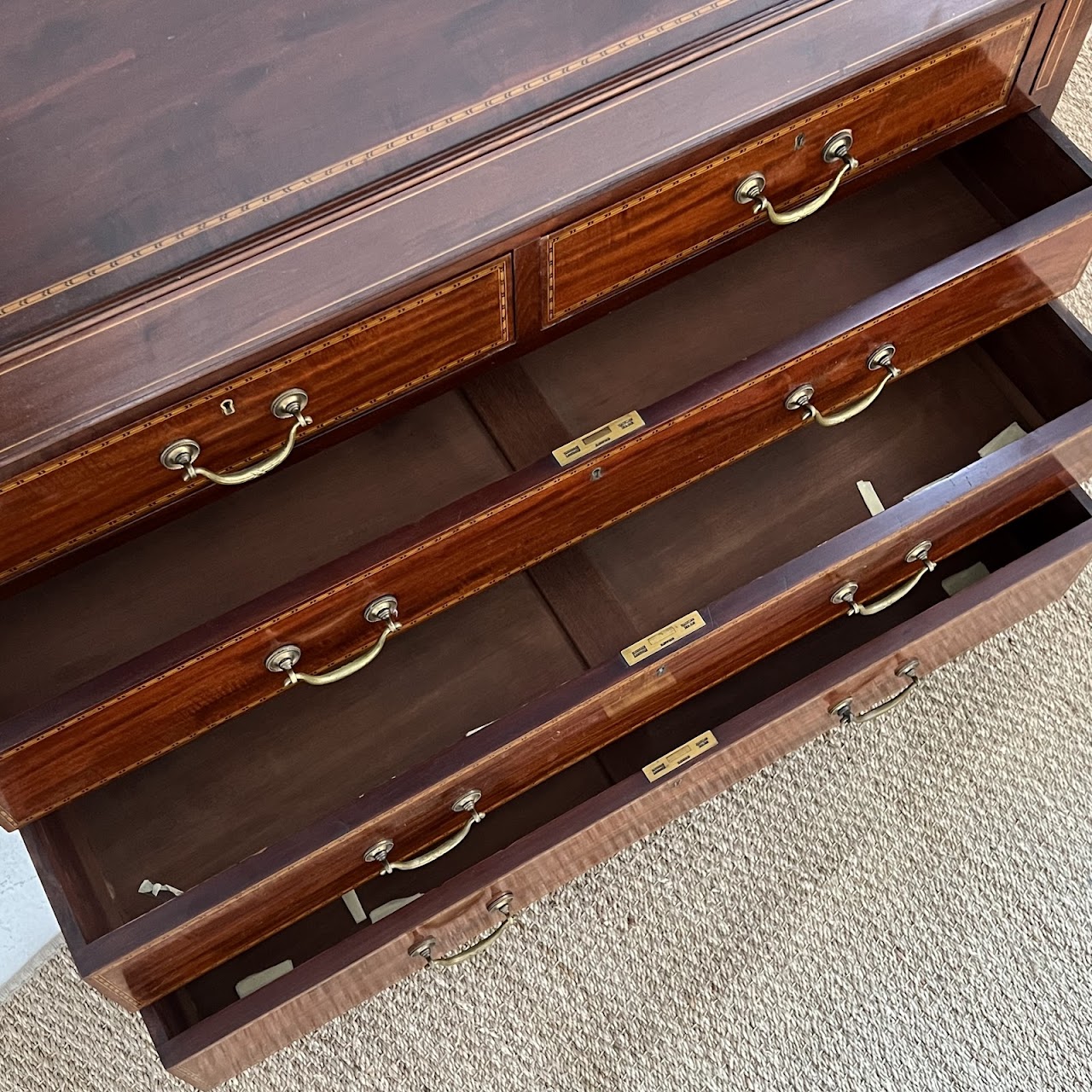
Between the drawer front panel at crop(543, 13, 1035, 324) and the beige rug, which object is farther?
the beige rug

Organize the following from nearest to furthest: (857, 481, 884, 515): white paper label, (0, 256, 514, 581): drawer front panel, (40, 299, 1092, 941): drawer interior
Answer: (0, 256, 514, 581): drawer front panel → (40, 299, 1092, 941): drawer interior → (857, 481, 884, 515): white paper label

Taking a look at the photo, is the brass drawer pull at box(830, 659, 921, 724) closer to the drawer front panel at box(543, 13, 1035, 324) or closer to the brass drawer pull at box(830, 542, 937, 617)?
the brass drawer pull at box(830, 542, 937, 617)

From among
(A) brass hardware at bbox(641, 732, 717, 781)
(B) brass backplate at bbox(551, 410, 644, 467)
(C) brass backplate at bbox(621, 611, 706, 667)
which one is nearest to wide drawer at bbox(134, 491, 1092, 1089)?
(A) brass hardware at bbox(641, 732, 717, 781)

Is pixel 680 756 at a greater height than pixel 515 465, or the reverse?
pixel 515 465

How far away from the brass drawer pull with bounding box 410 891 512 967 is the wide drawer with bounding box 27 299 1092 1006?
8 centimetres

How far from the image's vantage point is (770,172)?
3.43ft

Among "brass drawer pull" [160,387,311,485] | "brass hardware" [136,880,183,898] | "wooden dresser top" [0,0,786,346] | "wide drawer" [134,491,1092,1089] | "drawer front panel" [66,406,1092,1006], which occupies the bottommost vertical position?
"wide drawer" [134,491,1092,1089]

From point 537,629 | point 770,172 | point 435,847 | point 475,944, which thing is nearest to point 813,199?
point 770,172

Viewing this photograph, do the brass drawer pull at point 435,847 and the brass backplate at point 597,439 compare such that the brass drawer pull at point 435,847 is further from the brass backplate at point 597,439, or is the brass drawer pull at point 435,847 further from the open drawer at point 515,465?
the brass backplate at point 597,439

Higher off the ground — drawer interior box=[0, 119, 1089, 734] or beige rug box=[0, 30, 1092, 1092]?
drawer interior box=[0, 119, 1089, 734]

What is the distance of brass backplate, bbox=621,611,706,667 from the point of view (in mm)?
1082

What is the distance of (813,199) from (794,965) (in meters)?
0.71

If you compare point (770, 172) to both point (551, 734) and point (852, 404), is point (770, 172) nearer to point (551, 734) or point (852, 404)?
point (852, 404)

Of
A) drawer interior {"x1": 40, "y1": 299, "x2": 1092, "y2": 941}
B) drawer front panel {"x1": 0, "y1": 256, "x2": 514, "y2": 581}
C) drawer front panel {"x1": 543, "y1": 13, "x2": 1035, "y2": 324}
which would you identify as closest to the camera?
drawer front panel {"x1": 0, "y1": 256, "x2": 514, "y2": 581}
